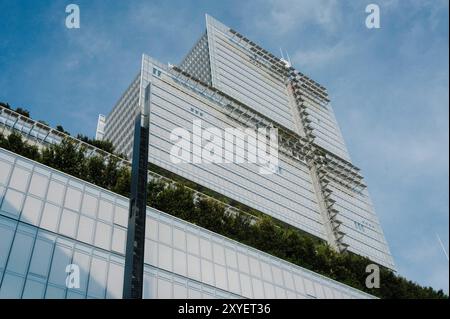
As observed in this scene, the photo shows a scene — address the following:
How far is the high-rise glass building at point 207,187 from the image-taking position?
91.8 ft

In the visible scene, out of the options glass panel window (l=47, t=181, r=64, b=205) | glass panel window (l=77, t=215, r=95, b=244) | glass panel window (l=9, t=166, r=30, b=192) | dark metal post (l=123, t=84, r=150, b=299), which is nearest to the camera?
dark metal post (l=123, t=84, r=150, b=299)

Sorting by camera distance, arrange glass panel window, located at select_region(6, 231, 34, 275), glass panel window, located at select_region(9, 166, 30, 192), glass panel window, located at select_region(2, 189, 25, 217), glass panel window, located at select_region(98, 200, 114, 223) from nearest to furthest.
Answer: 1. glass panel window, located at select_region(6, 231, 34, 275)
2. glass panel window, located at select_region(2, 189, 25, 217)
3. glass panel window, located at select_region(9, 166, 30, 192)
4. glass panel window, located at select_region(98, 200, 114, 223)

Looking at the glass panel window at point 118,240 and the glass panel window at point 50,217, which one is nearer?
the glass panel window at point 50,217

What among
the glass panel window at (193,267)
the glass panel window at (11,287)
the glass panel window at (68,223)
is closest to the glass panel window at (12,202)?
the glass panel window at (68,223)

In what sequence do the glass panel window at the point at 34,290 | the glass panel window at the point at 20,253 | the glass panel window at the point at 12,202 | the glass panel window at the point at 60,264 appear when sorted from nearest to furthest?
the glass panel window at the point at 34,290 → the glass panel window at the point at 20,253 → the glass panel window at the point at 60,264 → the glass panel window at the point at 12,202

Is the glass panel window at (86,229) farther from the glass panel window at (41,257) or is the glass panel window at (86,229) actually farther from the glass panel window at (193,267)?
the glass panel window at (193,267)

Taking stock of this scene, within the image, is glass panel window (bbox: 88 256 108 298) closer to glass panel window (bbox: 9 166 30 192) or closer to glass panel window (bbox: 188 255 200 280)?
glass panel window (bbox: 9 166 30 192)

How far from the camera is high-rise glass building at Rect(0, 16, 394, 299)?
27984 mm

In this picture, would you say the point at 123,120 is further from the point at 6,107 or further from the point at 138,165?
the point at 138,165

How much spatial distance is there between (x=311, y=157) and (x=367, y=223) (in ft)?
59.7

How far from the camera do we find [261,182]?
3322 inches

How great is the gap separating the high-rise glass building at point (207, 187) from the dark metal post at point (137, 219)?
578 inches

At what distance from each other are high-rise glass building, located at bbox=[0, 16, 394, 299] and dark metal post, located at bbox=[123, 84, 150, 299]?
48.1ft

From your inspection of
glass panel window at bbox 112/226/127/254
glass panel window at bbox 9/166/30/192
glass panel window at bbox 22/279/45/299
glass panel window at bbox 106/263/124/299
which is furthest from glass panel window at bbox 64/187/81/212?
glass panel window at bbox 22/279/45/299
